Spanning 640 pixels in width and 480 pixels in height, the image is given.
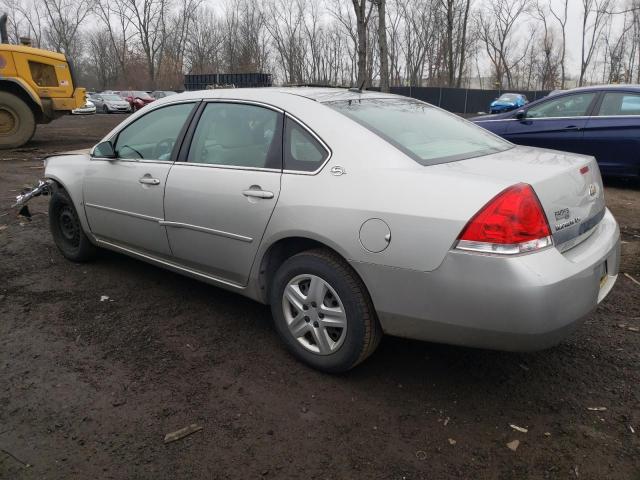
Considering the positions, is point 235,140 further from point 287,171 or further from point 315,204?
point 315,204

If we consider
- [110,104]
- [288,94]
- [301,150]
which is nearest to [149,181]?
[288,94]

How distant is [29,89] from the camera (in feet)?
37.6

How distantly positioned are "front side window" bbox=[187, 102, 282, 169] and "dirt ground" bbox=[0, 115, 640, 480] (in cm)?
109

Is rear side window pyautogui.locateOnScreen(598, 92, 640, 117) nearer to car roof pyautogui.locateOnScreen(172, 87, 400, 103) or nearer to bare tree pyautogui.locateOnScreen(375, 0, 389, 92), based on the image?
car roof pyautogui.locateOnScreen(172, 87, 400, 103)

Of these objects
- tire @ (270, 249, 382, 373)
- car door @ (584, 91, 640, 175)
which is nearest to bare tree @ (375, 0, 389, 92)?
car door @ (584, 91, 640, 175)

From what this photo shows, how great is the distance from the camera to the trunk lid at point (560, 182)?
7.84 feet

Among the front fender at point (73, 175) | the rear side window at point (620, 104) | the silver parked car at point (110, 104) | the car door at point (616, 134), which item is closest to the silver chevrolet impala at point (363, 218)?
the front fender at point (73, 175)

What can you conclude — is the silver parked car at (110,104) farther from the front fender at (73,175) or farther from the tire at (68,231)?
the front fender at (73,175)

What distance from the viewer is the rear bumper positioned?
2209mm

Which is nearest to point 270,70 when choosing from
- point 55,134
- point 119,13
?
point 119,13

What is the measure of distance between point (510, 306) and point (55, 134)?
17.5 meters

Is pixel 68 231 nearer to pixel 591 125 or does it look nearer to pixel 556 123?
pixel 556 123

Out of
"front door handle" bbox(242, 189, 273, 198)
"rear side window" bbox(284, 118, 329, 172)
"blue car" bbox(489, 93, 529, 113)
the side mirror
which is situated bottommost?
"blue car" bbox(489, 93, 529, 113)

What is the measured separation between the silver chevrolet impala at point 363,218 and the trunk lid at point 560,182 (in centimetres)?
1
